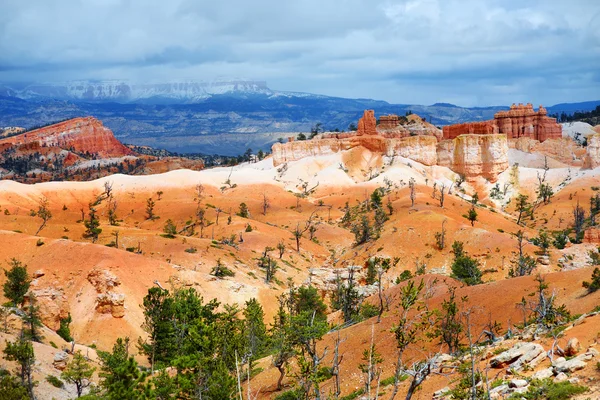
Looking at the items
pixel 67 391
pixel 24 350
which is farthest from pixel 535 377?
pixel 67 391

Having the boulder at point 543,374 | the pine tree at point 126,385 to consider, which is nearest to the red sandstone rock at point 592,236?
the boulder at point 543,374

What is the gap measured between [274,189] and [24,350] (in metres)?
81.2

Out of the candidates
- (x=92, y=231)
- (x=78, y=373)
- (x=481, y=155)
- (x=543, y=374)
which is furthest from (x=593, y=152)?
(x=78, y=373)

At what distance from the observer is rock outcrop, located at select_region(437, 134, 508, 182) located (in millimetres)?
109000

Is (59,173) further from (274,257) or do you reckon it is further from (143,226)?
(274,257)

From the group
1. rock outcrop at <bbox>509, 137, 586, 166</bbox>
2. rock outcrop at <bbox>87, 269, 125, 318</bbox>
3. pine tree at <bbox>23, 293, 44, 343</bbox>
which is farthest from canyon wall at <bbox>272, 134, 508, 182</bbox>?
pine tree at <bbox>23, 293, 44, 343</bbox>

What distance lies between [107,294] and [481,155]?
8025 centimetres

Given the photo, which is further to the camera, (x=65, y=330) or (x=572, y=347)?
(x=65, y=330)

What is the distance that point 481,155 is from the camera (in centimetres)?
11019

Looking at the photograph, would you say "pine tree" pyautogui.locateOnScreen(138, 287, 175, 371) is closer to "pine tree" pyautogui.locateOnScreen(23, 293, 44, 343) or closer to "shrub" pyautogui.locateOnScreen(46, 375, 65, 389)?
"shrub" pyautogui.locateOnScreen(46, 375, 65, 389)

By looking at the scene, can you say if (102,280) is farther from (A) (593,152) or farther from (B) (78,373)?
(A) (593,152)

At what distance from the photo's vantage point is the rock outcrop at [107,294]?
47812 mm

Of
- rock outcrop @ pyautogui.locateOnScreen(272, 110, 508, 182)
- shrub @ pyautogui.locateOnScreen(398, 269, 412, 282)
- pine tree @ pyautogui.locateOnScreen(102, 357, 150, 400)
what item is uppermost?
rock outcrop @ pyautogui.locateOnScreen(272, 110, 508, 182)

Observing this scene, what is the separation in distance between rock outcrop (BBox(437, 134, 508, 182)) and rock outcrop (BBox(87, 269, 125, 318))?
253ft
